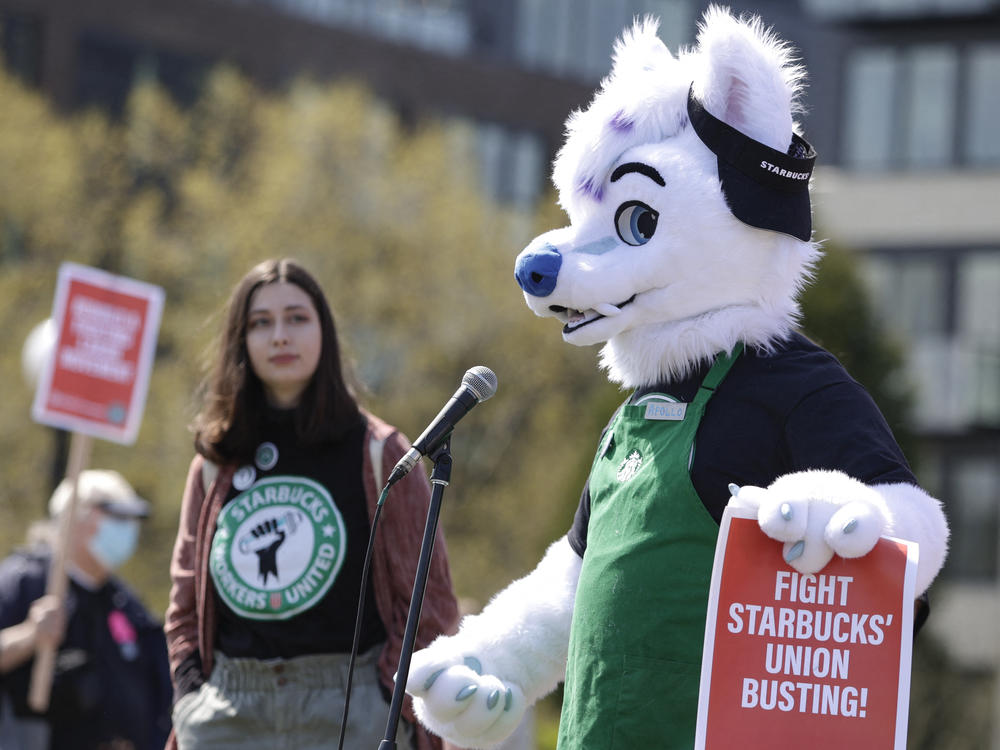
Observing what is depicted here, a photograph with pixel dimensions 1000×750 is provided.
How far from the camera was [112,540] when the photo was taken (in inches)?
328

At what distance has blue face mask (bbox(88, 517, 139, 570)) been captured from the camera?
26.6 feet

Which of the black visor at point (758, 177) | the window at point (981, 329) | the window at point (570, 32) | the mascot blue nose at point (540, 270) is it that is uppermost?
the window at point (570, 32)

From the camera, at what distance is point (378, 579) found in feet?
15.2

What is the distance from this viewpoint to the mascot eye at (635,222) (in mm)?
3865

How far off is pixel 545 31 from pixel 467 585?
16.3 m

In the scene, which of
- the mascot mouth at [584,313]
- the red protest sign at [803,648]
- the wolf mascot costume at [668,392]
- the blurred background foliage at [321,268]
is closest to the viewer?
the red protest sign at [803,648]

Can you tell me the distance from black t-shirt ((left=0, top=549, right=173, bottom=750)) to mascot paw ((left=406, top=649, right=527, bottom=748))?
3.87m

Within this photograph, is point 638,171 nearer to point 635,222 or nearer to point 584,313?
point 635,222

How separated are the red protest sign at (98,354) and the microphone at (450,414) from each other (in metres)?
3.95

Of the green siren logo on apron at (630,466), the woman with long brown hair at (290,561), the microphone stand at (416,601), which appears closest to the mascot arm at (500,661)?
the microphone stand at (416,601)

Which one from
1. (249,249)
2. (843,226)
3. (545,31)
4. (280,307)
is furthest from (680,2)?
(280,307)

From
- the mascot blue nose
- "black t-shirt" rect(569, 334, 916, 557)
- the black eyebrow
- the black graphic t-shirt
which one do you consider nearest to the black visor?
the black eyebrow

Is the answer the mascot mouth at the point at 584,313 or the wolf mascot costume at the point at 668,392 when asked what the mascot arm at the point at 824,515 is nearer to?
the wolf mascot costume at the point at 668,392

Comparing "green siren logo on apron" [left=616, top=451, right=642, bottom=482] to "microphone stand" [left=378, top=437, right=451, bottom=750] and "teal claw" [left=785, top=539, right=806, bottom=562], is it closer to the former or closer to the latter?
"microphone stand" [left=378, top=437, right=451, bottom=750]
